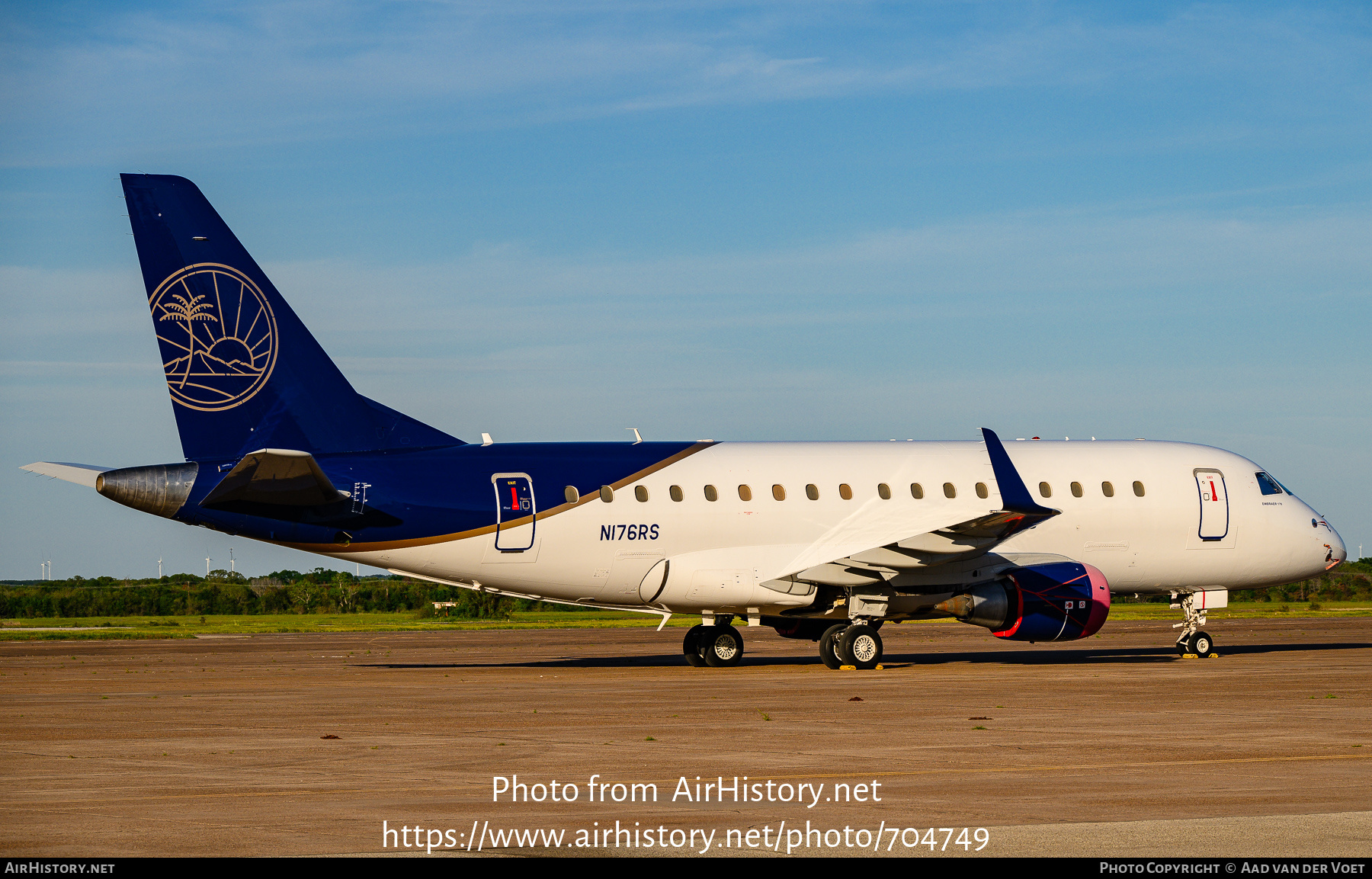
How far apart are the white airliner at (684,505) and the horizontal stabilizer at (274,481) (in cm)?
4

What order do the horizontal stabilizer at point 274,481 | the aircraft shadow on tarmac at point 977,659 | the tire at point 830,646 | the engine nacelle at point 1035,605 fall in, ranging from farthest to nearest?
the aircraft shadow on tarmac at point 977,659, the tire at point 830,646, the engine nacelle at point 1035,605, the horizontal stabilizer at point 274,481

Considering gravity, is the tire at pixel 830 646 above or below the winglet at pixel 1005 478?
below

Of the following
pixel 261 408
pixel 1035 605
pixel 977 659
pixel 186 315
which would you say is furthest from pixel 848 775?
pixel 977 659

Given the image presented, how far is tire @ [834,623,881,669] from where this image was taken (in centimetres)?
2777

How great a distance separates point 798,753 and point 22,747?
27.3 ft

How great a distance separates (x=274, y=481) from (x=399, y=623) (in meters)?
37.9

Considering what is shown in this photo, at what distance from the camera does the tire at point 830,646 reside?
28047 millimetres

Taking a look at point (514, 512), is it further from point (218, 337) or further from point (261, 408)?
point (218, 337)

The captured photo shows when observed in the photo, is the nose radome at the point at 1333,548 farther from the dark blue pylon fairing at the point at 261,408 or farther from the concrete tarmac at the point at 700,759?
the dark blue pylon fairing at the point at 261,408

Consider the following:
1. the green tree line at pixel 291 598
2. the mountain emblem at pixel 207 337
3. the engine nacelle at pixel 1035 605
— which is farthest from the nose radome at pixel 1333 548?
the green tree line at pixel 291 598

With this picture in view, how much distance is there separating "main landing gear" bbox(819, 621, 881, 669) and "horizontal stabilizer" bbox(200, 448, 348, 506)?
381 inches

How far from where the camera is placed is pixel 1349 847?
30.5 feet

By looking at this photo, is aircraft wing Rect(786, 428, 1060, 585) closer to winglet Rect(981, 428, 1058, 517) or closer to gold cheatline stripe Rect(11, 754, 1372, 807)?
winglet Rect(981, 428, 1058, 517)
